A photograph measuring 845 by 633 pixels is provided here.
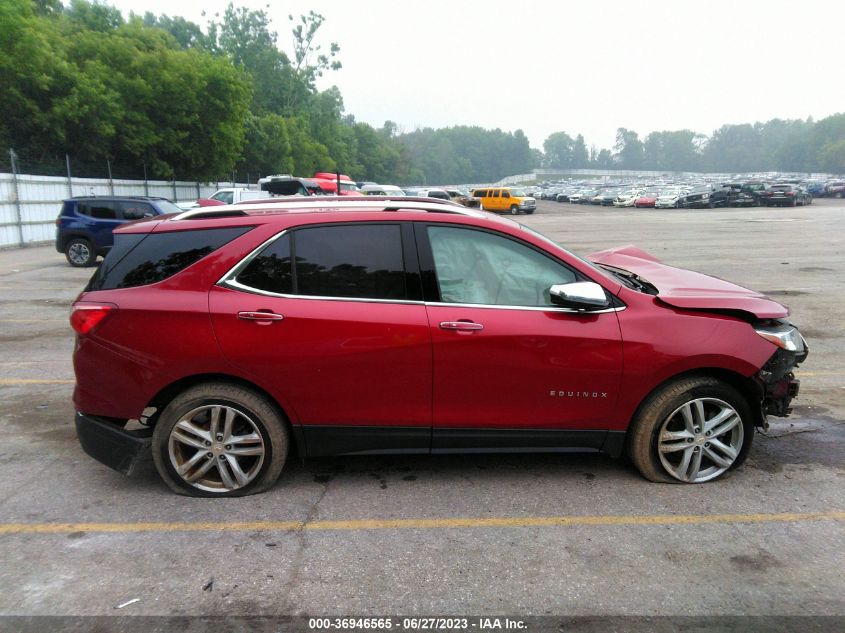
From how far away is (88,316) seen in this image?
3809 millimetres

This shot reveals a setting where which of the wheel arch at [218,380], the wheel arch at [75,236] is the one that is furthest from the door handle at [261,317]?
the wheel arch at [75,236]

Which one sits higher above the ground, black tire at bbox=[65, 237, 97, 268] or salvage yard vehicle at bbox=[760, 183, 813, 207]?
salvage yard vehicle at bbox=[760, 183, 813, 207]

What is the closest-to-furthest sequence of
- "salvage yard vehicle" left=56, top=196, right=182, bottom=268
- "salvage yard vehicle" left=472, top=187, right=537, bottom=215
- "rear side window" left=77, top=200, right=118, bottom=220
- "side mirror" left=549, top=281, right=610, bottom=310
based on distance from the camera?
"side mirror" left=549, top=281, right=610, bottom=310, "salvage yard vehicle" left=56, top=196, right=182, bottom=268, "rear side window" left=77, top=200, right=118, bottom=220, "salvage yard vehicle" left=472, top=187, right=537, bottom=215

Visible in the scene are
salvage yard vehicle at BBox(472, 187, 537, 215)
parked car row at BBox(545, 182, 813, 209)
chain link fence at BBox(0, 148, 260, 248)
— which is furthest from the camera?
salvage yard vehicle at BBox(472, 187, 537, 215)

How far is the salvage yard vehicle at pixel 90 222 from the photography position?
15461mm

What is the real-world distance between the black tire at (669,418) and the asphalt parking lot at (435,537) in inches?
5.3

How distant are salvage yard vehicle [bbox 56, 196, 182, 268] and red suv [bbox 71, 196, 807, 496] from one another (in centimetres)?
1253

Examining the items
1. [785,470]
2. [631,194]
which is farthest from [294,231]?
[631,194]

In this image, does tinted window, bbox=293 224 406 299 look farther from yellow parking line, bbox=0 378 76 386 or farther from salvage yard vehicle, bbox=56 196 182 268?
salvage yard vehicle, bbox=56 196 182 268

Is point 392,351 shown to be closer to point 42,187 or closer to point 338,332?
point 338,332

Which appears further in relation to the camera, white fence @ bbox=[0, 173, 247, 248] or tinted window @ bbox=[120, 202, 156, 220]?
white fence @ bbox=[0, 173, 247, 248]

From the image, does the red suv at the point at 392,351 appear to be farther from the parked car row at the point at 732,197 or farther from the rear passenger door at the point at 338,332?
the parked car row at the point at 732,197

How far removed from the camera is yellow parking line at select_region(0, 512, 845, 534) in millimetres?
3557

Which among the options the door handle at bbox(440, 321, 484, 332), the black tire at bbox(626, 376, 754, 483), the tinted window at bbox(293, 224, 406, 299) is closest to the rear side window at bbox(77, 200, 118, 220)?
the tinted window at bbox(293, 224, 406, 299)
